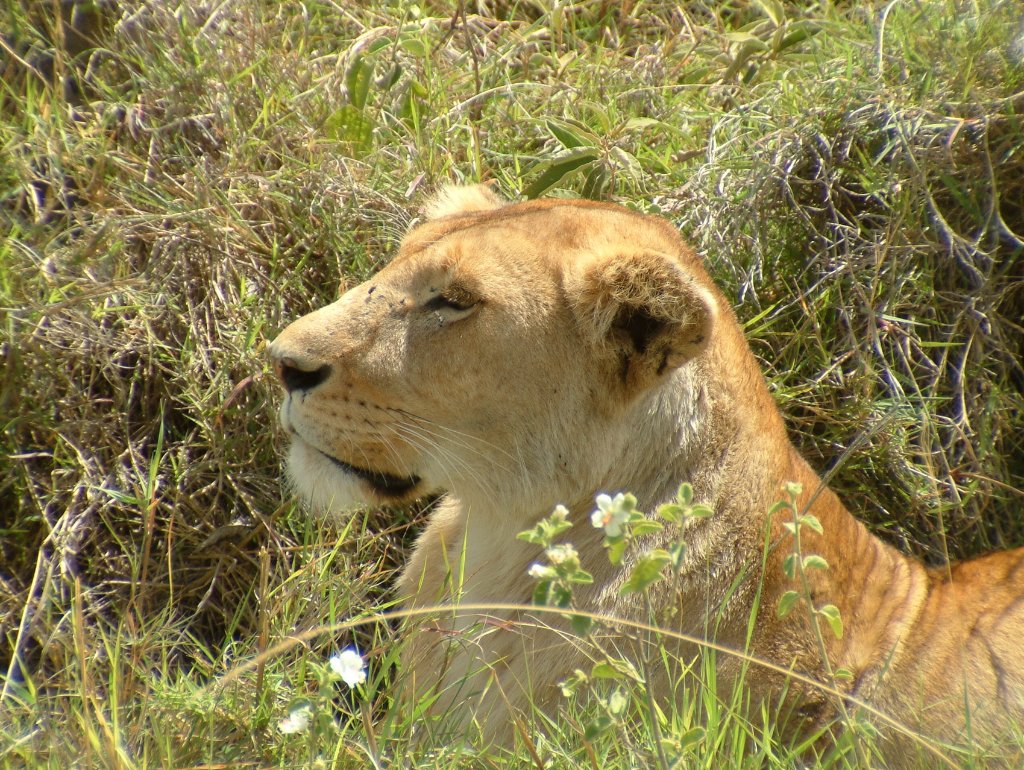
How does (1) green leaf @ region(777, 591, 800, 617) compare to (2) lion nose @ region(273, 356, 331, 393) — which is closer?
(1) green leaf @ region(777, 591, 800, 617)

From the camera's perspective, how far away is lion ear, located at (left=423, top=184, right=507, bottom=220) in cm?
277

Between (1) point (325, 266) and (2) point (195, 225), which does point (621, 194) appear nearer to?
(1) point (325, 266)

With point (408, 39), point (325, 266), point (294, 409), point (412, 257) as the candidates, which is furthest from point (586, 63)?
point (294, 409)

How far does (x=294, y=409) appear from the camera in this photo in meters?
2.32

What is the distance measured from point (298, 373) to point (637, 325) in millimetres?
644

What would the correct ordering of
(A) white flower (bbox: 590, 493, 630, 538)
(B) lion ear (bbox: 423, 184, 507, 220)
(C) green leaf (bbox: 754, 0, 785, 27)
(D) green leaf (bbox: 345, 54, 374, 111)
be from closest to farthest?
(A) white flower (bbox: 590, 493, 630, 538) < (B) lion ear (bbox: 423, 184, 507, 220) < (D) green leaf (bbox: 345, 54, 374, 111) < (C) green leaf (bbox: 754, 0, 785, 27)

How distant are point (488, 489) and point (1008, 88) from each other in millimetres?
2156

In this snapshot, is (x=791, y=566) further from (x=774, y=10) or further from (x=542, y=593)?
(x=774, y=10)

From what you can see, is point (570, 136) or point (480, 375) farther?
point (570, 136)

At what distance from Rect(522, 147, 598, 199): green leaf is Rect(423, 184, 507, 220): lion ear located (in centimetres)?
66

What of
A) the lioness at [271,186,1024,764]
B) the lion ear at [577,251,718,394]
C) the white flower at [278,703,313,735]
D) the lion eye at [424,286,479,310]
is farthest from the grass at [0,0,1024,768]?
the white flower at [278,703,313,735]

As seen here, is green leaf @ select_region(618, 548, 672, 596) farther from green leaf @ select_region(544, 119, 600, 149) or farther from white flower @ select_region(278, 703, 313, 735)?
green leaf @ select_region(544, 119, 600, 149)

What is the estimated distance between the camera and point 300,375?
90.4 inches

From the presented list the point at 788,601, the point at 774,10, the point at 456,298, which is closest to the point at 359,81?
the point at 774,10
